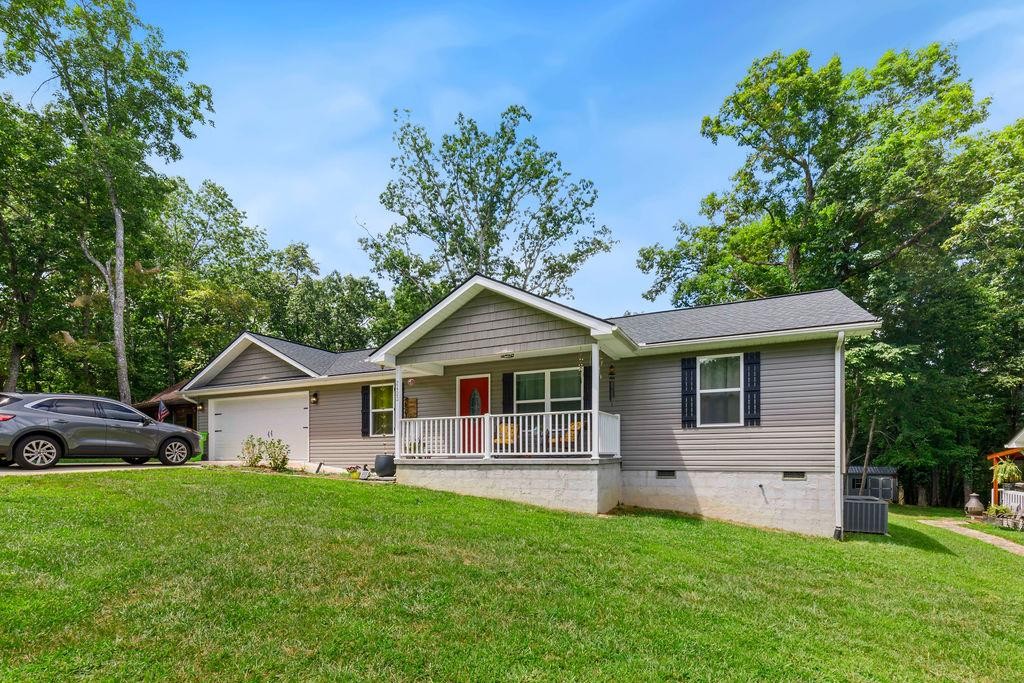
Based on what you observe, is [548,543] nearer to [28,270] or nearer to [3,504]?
[3,504]

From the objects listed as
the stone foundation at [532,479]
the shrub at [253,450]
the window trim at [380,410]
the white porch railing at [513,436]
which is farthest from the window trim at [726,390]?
the shrub at [253,450]

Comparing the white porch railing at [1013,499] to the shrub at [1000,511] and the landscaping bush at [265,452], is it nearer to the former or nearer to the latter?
Result: the shrub at [1000,511]

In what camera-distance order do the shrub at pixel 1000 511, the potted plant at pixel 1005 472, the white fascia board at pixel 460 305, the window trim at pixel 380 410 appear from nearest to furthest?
the white fascia board at pixel 460 305 < the window trim at pixel 380 410 < the shrub at pixel 1000 511 < the potted plant at pixel 1005 472

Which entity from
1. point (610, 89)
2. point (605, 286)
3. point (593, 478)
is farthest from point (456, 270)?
point (593, 478)

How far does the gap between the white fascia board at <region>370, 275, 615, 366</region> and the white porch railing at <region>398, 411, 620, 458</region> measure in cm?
157

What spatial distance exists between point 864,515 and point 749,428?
295 centimetres

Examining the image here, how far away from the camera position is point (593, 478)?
9.71 meters

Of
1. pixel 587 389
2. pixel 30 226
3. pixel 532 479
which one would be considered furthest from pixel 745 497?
pixel 30 226

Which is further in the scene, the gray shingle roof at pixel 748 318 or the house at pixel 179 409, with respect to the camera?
the house at pixel 179 409

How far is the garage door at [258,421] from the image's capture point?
15.0m

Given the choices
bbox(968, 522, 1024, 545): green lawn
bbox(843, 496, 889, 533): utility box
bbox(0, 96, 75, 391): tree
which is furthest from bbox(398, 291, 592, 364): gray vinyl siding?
bbox(0, 96, 75, 391): tree

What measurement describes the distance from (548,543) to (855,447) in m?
21.6

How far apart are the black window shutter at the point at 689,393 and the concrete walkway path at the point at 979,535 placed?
255 inches

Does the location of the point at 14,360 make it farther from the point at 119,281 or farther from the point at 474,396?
the point at 474,396
